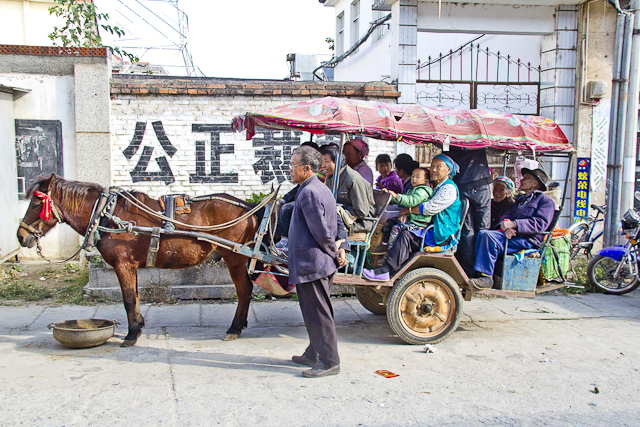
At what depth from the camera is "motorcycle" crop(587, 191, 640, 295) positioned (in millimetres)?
7254

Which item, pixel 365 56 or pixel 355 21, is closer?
pixel 365 56

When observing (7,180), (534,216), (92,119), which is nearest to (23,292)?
(7,180)

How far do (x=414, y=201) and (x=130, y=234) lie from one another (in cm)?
274

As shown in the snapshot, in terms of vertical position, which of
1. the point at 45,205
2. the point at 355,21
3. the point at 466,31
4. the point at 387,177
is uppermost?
the point at 355,21

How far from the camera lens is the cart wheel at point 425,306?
4.94 m

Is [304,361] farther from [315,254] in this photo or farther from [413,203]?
[413,203]

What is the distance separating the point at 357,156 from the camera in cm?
568

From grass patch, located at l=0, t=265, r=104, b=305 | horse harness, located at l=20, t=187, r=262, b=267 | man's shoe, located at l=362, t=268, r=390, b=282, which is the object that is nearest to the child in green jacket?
man's shoe, located at l=362, t=268, r=390, b=282

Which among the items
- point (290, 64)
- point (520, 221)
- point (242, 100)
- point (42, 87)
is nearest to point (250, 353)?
point (520, 221)

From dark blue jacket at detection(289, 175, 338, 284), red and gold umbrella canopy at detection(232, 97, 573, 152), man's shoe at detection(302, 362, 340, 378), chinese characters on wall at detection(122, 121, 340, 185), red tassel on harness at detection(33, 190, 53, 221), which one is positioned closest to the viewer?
dark blue jacket at detection(289, 175, 338, 284)

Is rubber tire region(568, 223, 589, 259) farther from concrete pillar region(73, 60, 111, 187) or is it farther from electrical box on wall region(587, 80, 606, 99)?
concrete pillar region(73, 60, 111, 187)

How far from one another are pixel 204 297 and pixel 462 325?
3299 mm

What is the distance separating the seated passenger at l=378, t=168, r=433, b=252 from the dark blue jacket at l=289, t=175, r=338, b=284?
1044 mm

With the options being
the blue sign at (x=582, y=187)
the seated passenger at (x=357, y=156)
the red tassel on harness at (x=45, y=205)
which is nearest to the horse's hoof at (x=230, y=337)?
the red tassel on harness at (x=45, y=205)
